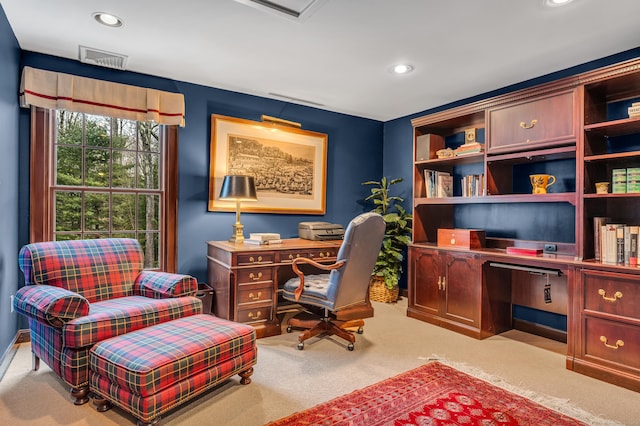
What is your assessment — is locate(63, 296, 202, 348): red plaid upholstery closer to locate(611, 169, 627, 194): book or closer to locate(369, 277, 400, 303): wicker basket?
locate(369, 277, 400, 303): wicker basket

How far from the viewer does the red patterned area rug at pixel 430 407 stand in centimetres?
190

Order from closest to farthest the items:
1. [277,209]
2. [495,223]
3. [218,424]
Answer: [218,424]
[495,223]
[277,209]

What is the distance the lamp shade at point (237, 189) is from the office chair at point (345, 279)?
93 cm

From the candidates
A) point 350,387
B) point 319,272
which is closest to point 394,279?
point 319,272

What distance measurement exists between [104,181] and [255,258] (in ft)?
5.41

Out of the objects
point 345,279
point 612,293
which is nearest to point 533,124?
point 612,293

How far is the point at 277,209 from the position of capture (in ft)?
13.9

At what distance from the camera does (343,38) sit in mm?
2697

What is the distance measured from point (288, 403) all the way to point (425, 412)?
0.78m

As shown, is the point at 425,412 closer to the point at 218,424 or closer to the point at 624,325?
the point at 218,424

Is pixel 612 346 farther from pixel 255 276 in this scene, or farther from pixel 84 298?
pixel 84 298

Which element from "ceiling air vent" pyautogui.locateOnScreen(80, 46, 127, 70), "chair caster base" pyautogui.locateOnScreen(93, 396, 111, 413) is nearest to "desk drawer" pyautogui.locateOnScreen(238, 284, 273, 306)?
"chair caster base" pyautogui.locateOnScreen(93, 396, 111, 413)

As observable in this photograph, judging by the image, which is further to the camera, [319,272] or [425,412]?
[319,272]

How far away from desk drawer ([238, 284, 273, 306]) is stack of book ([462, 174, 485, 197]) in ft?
7.03
